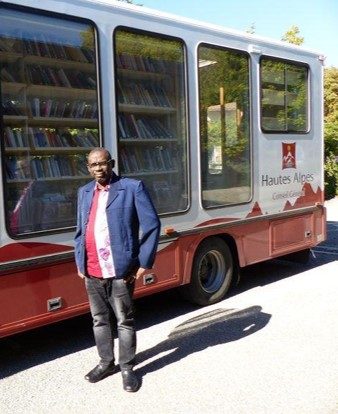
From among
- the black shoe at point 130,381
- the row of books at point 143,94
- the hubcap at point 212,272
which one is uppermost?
the row of books at point 143,94

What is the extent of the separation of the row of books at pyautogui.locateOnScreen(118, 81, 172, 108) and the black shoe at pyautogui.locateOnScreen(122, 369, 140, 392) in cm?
232

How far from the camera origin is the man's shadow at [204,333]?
413 centimetres

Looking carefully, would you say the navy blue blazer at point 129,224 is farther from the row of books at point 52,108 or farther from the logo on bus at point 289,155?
the logo on bus at point 289,155

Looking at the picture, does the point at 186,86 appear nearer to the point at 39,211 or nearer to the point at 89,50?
the point at 89,50

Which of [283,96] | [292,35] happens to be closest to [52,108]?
[283,96]

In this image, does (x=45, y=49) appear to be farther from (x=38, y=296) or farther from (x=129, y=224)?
(x=38, y=296)

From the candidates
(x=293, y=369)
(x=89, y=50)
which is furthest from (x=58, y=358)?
(x=89, y=50)

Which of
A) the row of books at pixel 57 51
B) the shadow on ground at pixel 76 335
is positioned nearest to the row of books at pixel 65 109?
the row of books at pixel 57 51

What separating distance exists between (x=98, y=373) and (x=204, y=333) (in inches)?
50.9

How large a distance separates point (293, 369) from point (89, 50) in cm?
306

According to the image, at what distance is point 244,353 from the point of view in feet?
13.7

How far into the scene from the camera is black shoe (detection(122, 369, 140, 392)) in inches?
139

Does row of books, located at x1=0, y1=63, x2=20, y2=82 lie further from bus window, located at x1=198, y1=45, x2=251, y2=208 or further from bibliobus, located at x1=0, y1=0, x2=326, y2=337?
bus window, located at x1=198, y1=45, x2=251, y2=208

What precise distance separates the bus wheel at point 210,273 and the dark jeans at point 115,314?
1.71 meters
